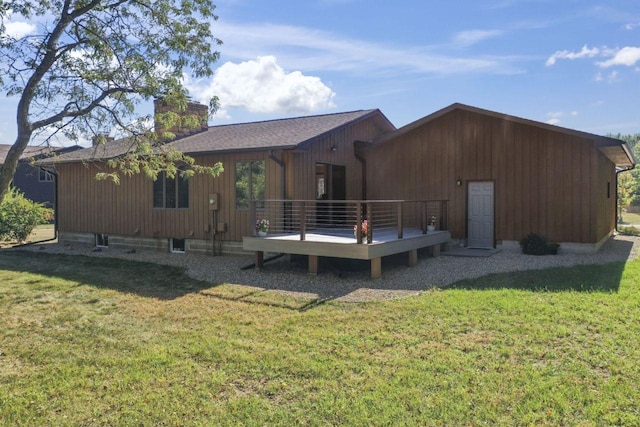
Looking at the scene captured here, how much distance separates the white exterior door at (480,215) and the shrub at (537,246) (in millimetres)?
1038

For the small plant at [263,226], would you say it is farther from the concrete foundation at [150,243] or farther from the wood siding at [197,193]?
the concrete foundation at [150,243]

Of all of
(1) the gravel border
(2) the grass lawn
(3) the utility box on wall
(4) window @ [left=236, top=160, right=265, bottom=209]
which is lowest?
(2) the grass lawn

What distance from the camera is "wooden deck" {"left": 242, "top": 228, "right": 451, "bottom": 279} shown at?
330 inches

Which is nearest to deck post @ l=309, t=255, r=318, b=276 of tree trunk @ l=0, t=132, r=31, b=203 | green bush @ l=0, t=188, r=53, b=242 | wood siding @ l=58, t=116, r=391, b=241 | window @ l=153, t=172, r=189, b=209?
wood siding @ l=58, t=116, r=391, b=241

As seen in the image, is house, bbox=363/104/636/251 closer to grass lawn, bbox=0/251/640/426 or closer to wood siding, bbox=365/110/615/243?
wood siding, bbox=365/110/615/243

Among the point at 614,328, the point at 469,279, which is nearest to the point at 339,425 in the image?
the point at 614,328

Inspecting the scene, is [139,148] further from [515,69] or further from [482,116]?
[515,69]

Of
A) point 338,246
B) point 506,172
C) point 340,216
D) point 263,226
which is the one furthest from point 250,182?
point 506,172

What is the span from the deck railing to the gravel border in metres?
0.81

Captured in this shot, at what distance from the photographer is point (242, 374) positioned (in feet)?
→ 13.6

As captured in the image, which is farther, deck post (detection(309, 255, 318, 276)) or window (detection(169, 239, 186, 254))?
window (detection(169, 239, 186, 254))

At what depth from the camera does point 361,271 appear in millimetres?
9352

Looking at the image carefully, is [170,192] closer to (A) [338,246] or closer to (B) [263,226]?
(B) [263,226]

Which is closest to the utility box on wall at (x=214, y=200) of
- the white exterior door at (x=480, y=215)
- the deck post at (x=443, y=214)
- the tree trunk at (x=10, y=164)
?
the tree trunk at (x=10, y=164)
